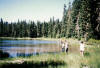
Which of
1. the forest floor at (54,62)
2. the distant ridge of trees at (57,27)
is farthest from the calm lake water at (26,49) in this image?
the distant ridge of trees at (57,27)

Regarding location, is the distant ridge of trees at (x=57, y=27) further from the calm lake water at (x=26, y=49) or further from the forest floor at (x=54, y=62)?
the forest floor at (x=54, y=62)

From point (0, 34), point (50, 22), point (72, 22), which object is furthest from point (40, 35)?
point (72, 22)

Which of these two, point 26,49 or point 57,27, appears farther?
point 57,27

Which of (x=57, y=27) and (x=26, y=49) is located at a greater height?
(x=57, y=27)

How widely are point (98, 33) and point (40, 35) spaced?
305 ft

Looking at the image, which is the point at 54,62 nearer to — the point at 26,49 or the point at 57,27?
the point at 26,49

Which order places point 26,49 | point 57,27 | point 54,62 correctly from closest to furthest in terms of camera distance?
point 54,62, point 26,49, point 57,27

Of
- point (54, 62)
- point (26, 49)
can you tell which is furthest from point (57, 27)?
point (54, 62)

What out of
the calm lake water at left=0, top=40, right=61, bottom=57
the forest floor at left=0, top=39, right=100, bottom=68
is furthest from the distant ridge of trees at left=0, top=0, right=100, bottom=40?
the forest floor at left=0, top=39, right=100, bottom=68

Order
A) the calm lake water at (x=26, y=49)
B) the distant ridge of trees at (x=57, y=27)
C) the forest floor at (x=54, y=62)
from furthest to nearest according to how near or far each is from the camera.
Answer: the distant ridge of trees at (x=57, y=27)
the calm lake water at (x=26, y=49)
the forest floor at (x=54, y=62)

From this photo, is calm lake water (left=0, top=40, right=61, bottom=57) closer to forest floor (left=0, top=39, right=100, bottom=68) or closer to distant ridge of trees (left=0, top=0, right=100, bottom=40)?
forest floor (left=0, top=39, right=100, bottom=68)

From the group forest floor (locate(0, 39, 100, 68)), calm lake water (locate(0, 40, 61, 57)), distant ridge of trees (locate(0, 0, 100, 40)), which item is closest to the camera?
forest floor (locate(0, 39, 100, 68))

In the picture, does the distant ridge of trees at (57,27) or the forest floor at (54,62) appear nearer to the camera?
the forest floor at (54,62)

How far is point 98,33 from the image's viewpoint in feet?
146
